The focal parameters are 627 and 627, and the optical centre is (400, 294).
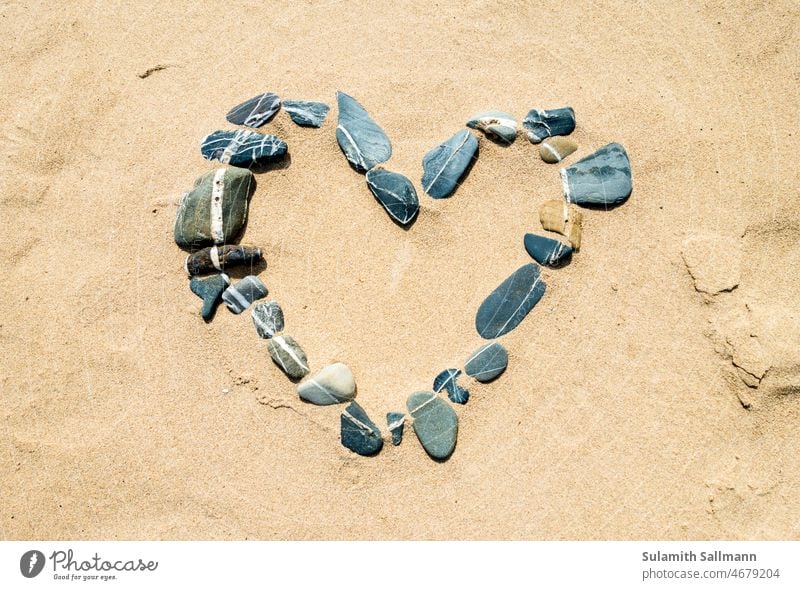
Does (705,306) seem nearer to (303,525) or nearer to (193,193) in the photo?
(303,525)

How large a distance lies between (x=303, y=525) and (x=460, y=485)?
31.0 inches

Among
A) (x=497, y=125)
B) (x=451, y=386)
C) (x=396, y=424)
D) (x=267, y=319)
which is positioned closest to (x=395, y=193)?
(x=497, y=125)

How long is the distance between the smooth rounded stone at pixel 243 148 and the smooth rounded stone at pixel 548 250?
1.40 m

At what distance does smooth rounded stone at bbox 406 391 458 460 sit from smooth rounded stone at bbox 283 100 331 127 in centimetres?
156

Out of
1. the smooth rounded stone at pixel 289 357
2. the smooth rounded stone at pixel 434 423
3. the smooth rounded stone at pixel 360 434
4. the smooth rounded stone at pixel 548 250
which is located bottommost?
the smooth rounded stone at pixel 360 434

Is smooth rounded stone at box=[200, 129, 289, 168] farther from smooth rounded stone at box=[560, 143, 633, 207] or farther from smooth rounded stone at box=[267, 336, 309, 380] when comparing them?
smooth rounded stone at box=[560, 143, 633, 207]

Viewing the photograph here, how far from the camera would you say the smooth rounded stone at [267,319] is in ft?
10.5

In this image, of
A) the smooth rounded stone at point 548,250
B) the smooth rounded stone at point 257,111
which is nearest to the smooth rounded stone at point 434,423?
the smooth rounded stone at point 548,250

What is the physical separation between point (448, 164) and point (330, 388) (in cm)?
130

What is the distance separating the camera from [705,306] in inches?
123

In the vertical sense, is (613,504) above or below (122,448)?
above

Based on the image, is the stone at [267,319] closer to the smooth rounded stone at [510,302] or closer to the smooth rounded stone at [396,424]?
the smooth rounded stone at [396,424]
